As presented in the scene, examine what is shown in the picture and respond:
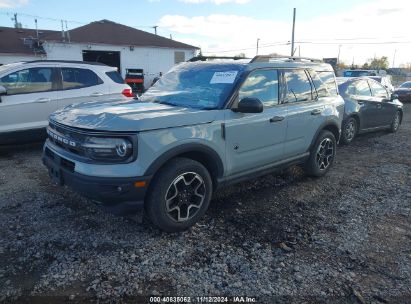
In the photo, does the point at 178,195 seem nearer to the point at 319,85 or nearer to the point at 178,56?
the point at 319,85

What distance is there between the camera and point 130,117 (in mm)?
3232

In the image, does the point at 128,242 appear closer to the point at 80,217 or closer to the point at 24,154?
the point at 80,217

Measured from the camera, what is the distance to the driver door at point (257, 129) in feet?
12.9

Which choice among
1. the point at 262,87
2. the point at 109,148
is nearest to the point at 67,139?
the point at 109,148

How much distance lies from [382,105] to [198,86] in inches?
280

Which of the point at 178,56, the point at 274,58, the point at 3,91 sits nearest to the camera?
the point at 274,58

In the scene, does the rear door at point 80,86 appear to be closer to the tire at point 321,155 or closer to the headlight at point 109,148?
the headlight at point 109,148

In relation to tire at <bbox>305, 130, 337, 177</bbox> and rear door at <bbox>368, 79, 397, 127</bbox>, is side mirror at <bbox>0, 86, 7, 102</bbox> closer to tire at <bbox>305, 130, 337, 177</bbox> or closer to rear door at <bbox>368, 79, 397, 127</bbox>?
tire at <bbox>305, 130, 337, 177</bbox>

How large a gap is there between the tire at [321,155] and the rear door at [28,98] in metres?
4.98

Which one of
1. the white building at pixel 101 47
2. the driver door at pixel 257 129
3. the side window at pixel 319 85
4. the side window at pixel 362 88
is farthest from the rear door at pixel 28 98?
the white building at pixel 101 47

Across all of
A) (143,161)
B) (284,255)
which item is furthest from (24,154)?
(284,255)

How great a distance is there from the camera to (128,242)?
11.4 ft

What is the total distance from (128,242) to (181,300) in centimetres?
104

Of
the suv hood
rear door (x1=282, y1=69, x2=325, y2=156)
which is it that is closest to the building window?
rear door (x1=282, y1=69, x2=325, y2=156)
